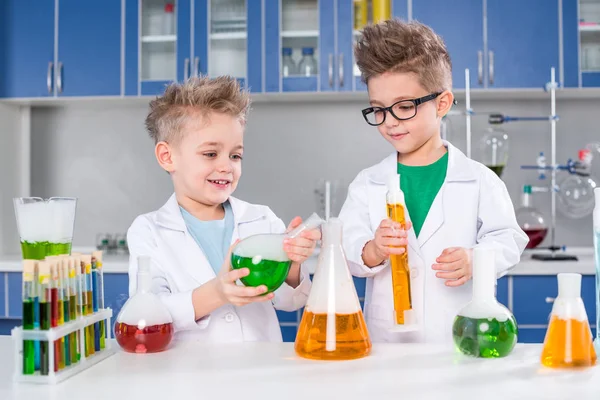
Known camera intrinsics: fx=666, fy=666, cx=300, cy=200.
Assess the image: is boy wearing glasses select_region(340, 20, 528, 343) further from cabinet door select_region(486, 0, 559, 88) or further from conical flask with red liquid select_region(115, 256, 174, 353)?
cabinet door select_region(486, 0, 559, 88)

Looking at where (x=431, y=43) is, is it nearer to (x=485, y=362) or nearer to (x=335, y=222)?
(x=335, y=222)

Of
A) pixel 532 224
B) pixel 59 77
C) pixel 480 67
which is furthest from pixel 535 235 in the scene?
pixel 59 77

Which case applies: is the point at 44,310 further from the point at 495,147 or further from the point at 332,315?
the point at 495,147

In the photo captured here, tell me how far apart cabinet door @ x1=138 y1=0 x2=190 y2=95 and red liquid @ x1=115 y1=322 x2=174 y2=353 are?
2.10m

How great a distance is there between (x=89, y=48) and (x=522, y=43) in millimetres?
1874

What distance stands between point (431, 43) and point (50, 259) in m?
0.88

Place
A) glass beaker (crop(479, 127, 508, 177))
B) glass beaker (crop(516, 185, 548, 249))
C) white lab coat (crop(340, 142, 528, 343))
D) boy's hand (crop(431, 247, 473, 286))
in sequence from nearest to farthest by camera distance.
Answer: boy's hand (crop(431, 247, 473, 286)), white lab coat (crop(340, 142, 528, 343)), glass beaker (crop(516, 185, 548, 249)), glass beaker (crop(479, 127, 508, 177))

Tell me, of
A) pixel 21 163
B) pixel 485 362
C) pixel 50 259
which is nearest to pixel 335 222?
pixel 485 362

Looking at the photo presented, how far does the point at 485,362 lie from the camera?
2.90 ft

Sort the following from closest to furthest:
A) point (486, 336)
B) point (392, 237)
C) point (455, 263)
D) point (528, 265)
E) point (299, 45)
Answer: point (486, 336), point (392, 237), point (455, 263), point (528, 265), point (299, 45)

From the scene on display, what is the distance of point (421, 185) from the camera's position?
57.4 inches

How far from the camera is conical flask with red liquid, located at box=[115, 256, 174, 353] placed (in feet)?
3.12

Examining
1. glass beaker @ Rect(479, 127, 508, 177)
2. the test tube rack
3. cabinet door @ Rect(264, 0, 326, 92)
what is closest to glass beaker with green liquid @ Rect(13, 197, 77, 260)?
the test tube rack

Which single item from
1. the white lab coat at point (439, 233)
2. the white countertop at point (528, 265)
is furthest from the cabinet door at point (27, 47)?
the white lab coat at point (439, 233)
